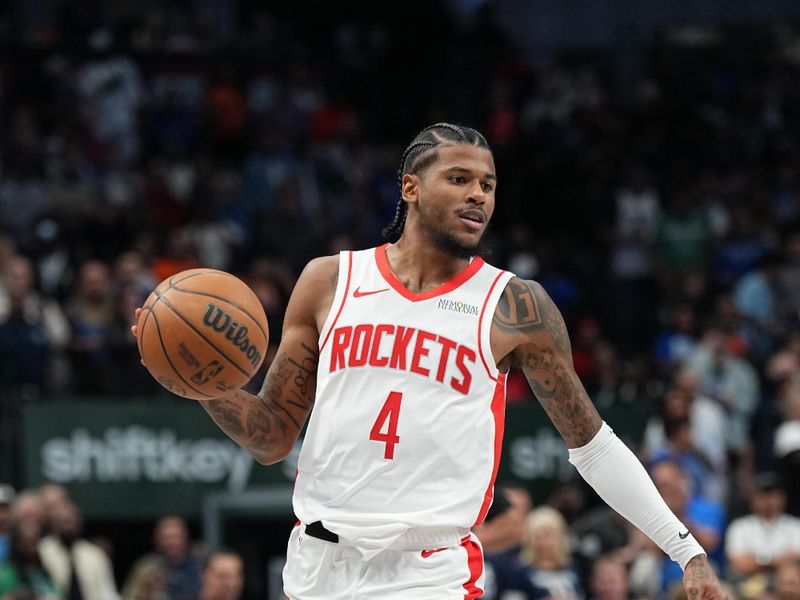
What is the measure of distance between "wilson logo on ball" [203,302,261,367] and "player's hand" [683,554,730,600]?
1530mm

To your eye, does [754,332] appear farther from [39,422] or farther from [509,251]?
[39,422]

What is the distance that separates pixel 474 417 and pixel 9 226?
32.6ft

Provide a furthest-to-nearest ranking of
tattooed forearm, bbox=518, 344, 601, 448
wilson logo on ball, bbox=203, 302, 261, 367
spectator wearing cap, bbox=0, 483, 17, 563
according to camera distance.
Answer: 1. spectator wearing cap, bbox=0, 483, 17, 563
2. tattooed forearm, bbox=518, 344, 601, 448
3. wilson logo on ball, bbox=203, 302, 261, 367

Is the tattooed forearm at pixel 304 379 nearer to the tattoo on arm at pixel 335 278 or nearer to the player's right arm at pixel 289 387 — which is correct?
the player's right arm at pixel 289 387

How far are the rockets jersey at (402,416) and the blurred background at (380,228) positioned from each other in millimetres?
3413

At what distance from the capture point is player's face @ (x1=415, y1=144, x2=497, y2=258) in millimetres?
4891

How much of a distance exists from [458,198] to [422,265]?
27 centimetres

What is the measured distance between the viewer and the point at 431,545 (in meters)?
4.66

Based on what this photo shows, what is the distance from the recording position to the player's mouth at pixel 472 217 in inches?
192

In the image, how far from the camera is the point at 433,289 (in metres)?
4.93

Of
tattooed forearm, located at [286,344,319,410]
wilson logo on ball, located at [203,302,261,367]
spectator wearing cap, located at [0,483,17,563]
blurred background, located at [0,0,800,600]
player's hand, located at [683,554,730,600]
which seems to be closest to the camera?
player's hand, located at [683,554,730,600]

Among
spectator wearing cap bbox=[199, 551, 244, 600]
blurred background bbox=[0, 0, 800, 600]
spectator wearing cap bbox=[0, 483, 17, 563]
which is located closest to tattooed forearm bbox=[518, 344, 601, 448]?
blurred background bbox=[0, 0, 800, 600]

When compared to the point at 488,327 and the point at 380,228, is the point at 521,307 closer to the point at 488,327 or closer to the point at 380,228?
the point at 488,327

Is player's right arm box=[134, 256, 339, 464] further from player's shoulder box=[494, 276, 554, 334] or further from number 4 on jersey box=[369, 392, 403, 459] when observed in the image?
player's shoulder box=[494, 276, 554, 334]
